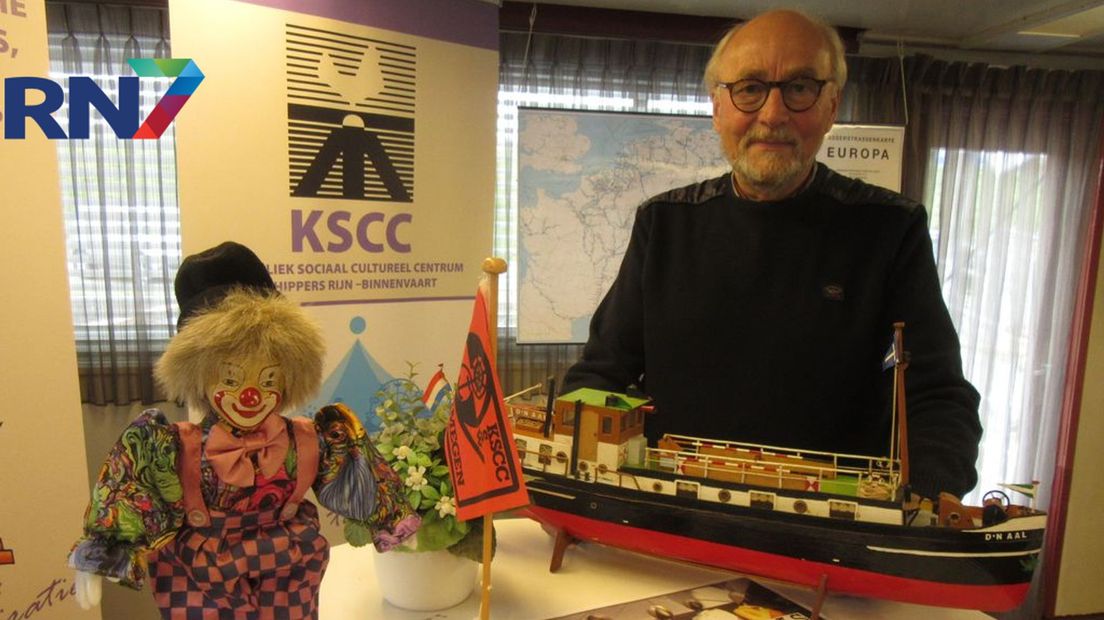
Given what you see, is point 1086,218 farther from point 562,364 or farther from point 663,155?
point 562,364

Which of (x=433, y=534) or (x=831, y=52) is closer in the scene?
(x=433, y=534)

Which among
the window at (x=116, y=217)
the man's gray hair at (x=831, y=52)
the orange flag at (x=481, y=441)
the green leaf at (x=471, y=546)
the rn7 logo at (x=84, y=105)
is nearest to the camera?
the orange flag at (x=481, y=441)

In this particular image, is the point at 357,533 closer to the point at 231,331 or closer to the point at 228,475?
the point at 228,475

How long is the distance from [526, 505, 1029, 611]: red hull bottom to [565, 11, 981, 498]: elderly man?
31cm

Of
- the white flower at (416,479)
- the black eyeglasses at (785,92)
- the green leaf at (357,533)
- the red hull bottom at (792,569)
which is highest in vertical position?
the black eyeglasses at (785,92)

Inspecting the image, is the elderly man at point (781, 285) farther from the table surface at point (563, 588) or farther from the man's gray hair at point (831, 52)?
the table surface at point (563, 588)

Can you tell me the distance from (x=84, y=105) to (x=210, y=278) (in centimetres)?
58

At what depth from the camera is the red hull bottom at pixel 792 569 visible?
0.99 m

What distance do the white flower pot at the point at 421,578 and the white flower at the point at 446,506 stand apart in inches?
3.1

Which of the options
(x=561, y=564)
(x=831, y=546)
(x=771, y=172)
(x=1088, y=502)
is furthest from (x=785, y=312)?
(x=1088, y=502)

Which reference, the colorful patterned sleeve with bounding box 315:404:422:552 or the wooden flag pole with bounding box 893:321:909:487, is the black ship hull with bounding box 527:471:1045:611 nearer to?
the wooden flag pole with bounding box 893:321:909:487

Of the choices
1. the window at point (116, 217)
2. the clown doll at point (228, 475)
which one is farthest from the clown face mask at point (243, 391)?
the window at point (116, 217)

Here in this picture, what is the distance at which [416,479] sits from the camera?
3.23ft

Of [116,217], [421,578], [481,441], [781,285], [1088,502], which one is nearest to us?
[481,441]
